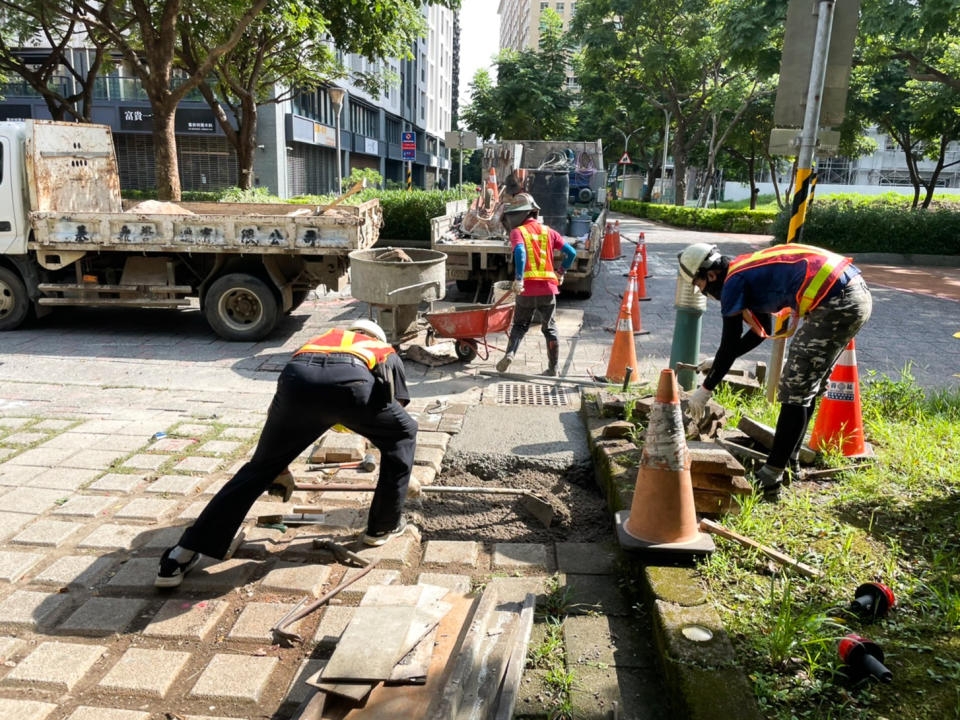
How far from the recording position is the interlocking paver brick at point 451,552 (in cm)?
386

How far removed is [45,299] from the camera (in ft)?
29.2

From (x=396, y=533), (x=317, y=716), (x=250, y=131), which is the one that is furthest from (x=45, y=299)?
(x=250, y=131)

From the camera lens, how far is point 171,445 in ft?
17.8

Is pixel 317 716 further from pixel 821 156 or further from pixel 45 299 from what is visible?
pixel 45 299

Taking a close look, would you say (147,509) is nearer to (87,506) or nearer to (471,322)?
(87,506)

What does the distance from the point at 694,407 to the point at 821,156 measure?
113 inches

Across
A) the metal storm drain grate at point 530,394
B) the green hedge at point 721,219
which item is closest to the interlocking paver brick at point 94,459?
the metal storm drain grate at point 530,394

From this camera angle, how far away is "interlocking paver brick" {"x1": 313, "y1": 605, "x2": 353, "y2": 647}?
320 cm

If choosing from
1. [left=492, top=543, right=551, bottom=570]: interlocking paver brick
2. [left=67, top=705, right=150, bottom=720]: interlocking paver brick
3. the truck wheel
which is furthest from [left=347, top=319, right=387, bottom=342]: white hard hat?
the truck wheel

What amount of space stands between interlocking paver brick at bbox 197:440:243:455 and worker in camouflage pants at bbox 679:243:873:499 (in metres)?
3.49

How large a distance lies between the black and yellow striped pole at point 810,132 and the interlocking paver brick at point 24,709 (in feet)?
16.4

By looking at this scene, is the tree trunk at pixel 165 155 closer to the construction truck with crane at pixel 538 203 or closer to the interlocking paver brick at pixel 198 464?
the construction truck with crane at pixel 538 203

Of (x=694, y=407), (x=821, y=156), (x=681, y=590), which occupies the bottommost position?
(x=681, y=590)

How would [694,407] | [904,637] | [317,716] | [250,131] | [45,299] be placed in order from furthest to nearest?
[250,131] < [45,299] < [694,407] < [904,637] < [317,716]
